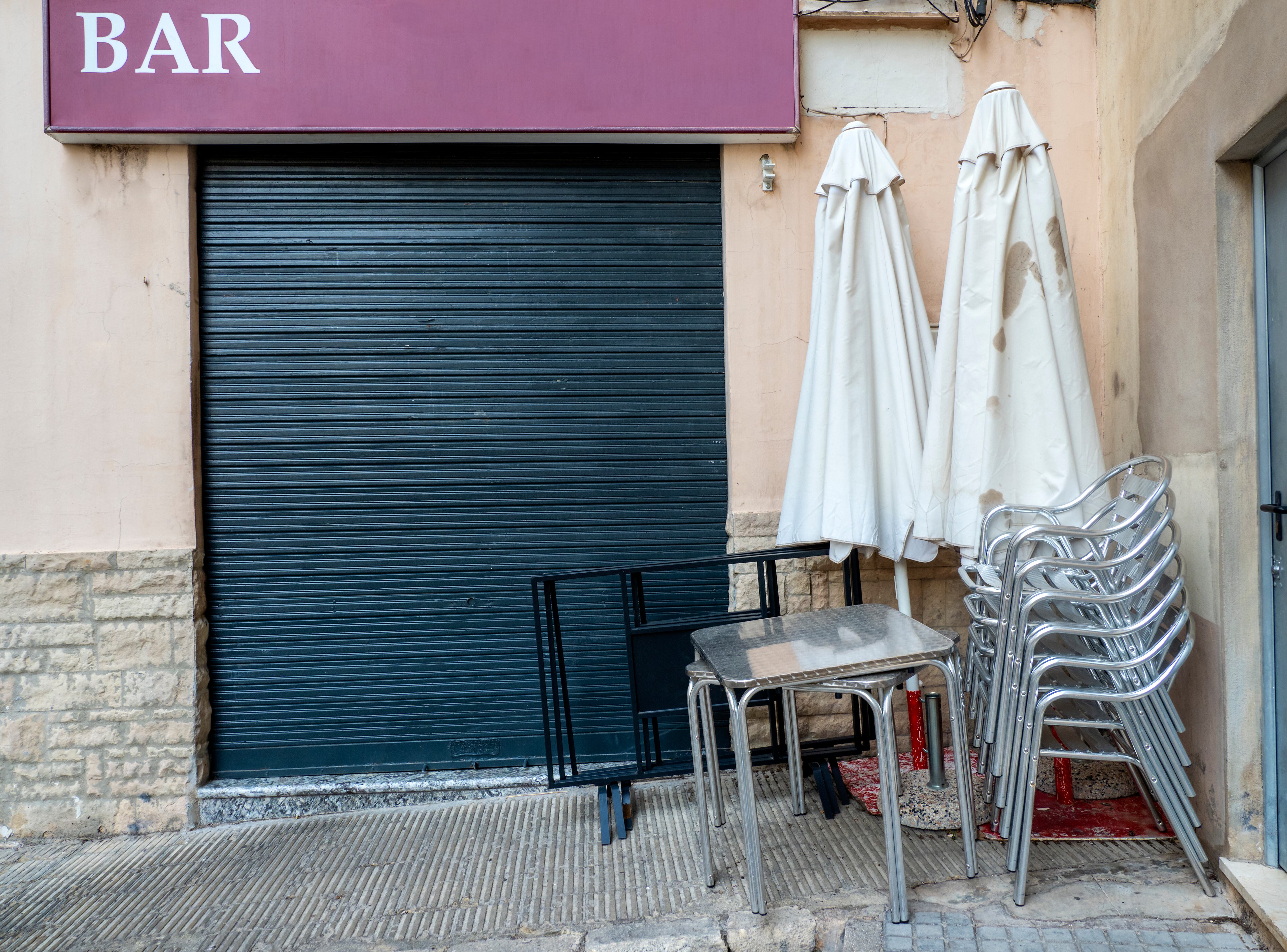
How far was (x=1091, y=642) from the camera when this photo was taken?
108 inches

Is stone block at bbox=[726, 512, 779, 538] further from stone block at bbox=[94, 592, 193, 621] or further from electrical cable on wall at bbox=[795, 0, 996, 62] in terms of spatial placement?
stone block at bbox=[94, 592, 193, 621]

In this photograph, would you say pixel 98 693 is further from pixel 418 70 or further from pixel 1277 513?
pixel 1277 513

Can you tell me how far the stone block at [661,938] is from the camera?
2480mm

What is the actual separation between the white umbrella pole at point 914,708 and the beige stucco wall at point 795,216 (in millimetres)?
683

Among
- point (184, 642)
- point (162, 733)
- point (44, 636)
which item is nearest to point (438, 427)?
point (184, 642)

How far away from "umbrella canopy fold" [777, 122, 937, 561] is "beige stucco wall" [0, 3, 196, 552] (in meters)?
2.84

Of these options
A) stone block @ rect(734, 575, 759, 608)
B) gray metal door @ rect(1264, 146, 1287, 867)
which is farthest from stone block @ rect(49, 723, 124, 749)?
gray metal door @ rect(1264, 146, 1287, 867)

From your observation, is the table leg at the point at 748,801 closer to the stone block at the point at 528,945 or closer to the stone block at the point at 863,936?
the stone block at the point at 863,936

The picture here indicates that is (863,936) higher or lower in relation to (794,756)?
lower

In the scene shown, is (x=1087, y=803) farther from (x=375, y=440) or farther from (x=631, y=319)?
(x=375, y=440)

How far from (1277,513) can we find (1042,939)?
1.50 meters

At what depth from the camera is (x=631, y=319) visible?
12.9 feet

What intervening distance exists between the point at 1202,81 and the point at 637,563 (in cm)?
287

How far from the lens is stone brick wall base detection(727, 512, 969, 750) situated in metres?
3.82
